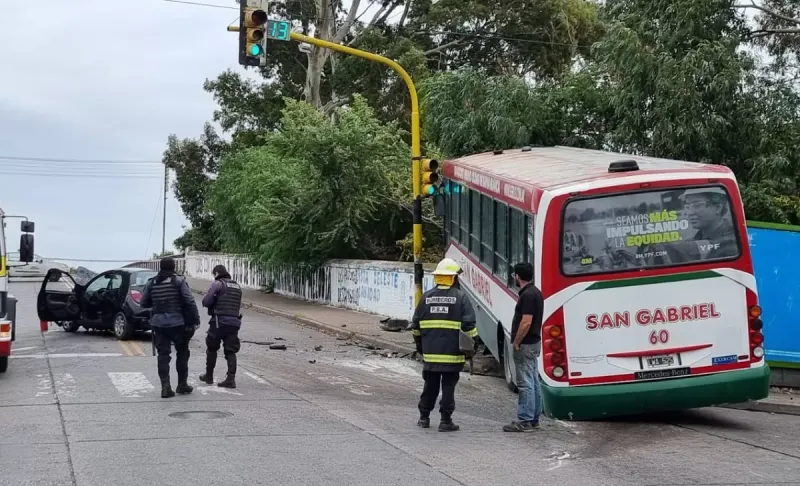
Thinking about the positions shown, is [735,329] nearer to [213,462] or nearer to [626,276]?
[626,276]

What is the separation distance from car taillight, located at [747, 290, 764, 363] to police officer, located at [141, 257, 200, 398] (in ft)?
21.6

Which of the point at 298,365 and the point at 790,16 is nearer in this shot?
the point at 298,365

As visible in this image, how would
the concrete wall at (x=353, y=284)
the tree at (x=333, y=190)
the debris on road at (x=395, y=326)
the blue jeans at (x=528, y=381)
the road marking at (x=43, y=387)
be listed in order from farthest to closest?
the tree at (x=333, y=190)
the concrete wall at (x=353, y=284)
the debris on road at (x=395, y=326)
the road marking at (x=43, y=387)
the blue jeans at (x=528, y=381)

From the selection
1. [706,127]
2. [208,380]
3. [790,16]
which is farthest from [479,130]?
[208,380]

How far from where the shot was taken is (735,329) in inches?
384

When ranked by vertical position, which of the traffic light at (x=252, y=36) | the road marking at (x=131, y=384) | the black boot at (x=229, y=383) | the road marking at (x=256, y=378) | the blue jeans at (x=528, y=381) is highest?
the traffic light at (x=252, y=36)

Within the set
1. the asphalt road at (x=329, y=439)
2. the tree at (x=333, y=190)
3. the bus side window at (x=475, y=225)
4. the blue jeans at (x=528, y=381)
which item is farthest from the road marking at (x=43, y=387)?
the tree at (x=333, y=190)

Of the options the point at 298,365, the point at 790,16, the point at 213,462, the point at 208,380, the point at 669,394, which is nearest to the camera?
the point at 213,462

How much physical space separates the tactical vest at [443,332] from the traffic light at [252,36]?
7516mm

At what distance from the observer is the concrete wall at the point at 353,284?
2562cm

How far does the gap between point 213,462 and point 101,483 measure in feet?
3.40

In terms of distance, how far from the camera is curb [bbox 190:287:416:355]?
18844mm

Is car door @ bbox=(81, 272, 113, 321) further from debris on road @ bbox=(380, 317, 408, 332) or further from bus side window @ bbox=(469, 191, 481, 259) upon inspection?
bus side window @ bbox=(469, 191, 481, 259)

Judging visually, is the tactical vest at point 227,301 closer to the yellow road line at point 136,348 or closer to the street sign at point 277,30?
the yellow road line at point 136,348
